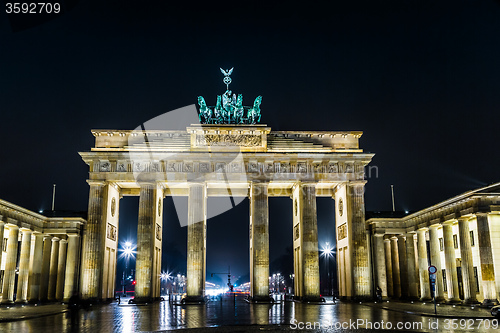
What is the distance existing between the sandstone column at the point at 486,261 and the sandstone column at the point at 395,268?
16133 mm

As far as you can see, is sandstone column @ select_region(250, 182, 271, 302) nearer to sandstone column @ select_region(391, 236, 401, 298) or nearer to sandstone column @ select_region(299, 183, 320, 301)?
sandstone column @ select_region(299, 183, 320, 301)

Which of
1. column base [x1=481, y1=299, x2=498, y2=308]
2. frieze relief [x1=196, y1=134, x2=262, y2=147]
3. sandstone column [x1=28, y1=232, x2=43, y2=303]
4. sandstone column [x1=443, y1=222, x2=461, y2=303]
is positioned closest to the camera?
column base [x1=481, y1=299, x2=498, y2=308]

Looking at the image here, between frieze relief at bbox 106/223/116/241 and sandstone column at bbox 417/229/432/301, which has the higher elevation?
frieze relief at bbox 106/223/116/241

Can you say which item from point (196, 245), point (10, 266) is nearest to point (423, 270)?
point (196, 245)

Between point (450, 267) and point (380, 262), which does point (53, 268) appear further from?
point (450, 267)

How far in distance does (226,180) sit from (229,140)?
13.7 feet

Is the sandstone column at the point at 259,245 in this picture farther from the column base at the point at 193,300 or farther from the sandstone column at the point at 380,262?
the sandstone column at the point at 380,262

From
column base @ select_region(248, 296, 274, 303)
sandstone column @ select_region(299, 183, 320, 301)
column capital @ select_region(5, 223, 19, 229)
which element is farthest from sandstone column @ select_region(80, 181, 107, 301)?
sandstone column @ select_region(299, 183, 320, 301)

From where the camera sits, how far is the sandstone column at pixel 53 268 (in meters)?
49.2

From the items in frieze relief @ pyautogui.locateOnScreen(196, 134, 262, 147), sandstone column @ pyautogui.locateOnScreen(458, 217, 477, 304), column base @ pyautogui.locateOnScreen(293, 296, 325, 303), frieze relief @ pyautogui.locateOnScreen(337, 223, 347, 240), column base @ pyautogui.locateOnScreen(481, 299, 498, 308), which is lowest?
column base @ pyautogui.locateOnScreen(293, 296, 325, 303)

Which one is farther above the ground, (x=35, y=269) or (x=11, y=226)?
(x=11, y=226)

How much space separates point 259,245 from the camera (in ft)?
149

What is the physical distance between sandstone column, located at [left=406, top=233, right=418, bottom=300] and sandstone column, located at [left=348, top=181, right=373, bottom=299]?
477cm

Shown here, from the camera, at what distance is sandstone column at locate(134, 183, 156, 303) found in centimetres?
4331
